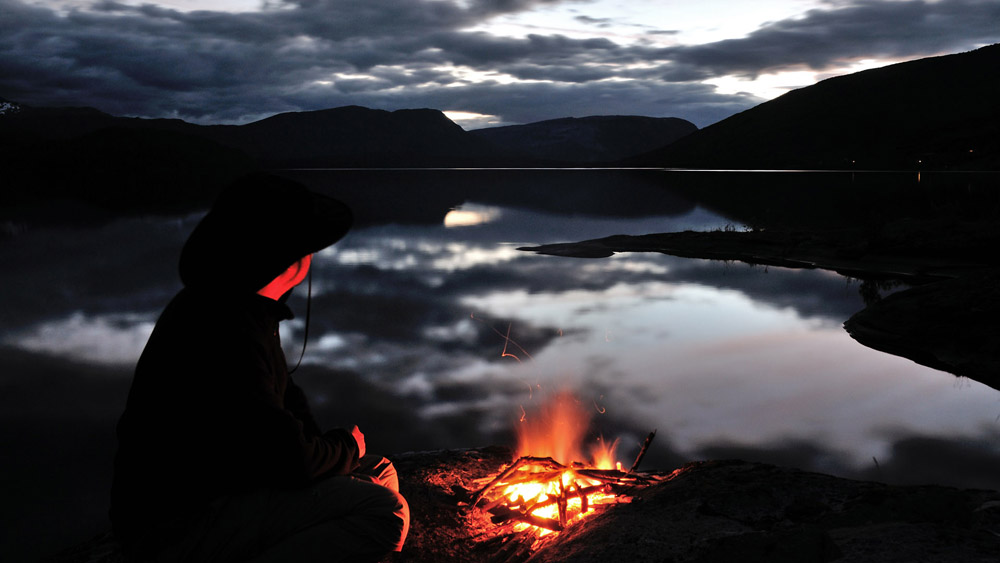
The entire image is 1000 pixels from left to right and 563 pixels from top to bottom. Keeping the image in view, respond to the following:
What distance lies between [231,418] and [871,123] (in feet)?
548

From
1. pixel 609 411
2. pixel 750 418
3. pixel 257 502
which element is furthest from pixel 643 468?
pixel 257 502

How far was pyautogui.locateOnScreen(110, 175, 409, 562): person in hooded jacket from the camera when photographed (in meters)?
2.24

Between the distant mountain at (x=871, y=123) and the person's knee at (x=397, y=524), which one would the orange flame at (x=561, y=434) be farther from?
the distant mountain at (x=871, y=123)

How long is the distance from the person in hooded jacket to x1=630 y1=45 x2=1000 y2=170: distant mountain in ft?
376

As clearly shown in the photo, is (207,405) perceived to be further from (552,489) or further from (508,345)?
(508,345)

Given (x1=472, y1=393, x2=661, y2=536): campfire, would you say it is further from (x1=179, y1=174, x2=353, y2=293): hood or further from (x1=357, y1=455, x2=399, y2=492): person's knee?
(x1=179, y1=174, x2=353, y2=293): hood

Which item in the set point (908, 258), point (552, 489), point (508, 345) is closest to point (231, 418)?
point (552, 489)

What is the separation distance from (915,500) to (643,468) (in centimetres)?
265

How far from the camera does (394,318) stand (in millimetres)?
11414

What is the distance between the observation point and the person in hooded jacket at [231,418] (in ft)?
7.36

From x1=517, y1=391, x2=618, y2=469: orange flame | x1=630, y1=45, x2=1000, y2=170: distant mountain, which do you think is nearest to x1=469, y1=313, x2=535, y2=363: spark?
x1=517, y1=391, x2=618, y2=469: orange flame

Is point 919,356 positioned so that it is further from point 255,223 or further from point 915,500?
point 255,223

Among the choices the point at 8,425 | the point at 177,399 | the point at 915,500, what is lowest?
the point at 8,425

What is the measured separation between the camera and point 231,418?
2270 millimetres
